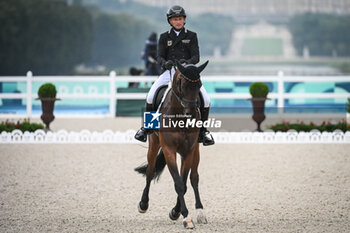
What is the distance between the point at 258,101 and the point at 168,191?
7.31 m

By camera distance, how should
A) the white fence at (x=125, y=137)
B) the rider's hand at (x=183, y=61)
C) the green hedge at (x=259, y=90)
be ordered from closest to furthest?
the rider's hand at (x=183, y=61) → the white fence at (x=125, y=137) → the green hedge at (x=259, y=90)

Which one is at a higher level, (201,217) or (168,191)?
(201,217)

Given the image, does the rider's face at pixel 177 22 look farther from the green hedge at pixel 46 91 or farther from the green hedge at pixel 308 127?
the green hedge at pixel 46 91

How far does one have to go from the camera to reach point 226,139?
1524 cm

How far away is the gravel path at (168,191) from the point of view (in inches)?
273

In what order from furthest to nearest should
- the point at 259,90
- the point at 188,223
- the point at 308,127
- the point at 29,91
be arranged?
the point at 29,91 < the point at 259,90 < the point at 308,127 < the point at 188,223

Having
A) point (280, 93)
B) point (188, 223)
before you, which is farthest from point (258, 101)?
point (188, 223)

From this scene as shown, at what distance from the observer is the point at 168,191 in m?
9.09

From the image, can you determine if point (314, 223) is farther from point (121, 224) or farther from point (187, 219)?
point (121, 224)

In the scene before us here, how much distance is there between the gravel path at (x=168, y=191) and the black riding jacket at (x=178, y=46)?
2.01m

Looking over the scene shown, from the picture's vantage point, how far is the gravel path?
6.95 meters

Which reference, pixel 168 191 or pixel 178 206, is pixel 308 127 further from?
pixel 178 206

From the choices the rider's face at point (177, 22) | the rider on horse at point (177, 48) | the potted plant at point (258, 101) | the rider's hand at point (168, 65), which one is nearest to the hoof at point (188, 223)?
the rider on horse at point (177, 48)

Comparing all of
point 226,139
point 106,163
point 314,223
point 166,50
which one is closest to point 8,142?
point 106,163
